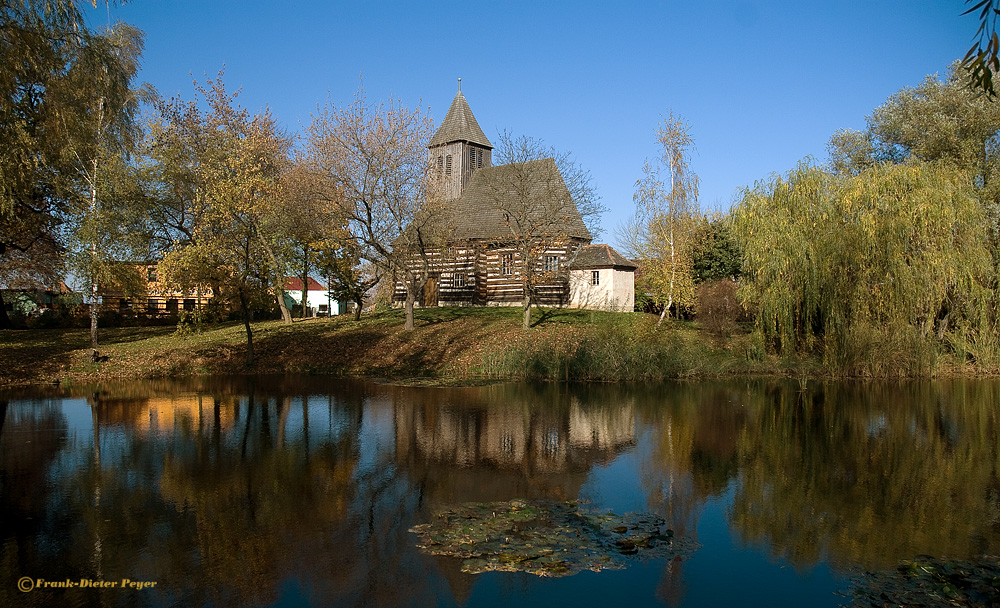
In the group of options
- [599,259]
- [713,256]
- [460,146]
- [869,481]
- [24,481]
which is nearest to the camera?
[24,481]

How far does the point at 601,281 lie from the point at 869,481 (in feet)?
86.0

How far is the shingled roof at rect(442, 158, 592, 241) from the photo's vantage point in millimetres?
28469

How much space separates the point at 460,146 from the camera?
4634 centimetres

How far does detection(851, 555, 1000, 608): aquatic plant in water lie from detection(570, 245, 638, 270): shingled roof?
1129 inches

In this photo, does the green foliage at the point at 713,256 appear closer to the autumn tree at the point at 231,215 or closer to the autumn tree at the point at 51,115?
the autumn tree at the point at 231,215

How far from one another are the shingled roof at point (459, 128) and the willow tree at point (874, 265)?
92.5ft

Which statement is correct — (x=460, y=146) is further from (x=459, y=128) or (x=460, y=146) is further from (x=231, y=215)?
(x=231, y=215)

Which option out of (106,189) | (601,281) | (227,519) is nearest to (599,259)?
(601,281)

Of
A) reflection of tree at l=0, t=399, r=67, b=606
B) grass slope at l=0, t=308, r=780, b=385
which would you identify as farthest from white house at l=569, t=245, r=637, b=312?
reflection of tree at l=0, t=399, r=67, b=606

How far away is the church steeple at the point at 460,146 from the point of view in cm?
4634

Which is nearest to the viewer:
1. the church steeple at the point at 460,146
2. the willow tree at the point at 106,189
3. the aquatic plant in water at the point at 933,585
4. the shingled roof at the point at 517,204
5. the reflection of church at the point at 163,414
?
the aquatic plant in water at the point at 933,585

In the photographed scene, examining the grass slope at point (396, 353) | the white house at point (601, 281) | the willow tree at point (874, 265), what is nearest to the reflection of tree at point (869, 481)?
the willow tree at point (874, 265)

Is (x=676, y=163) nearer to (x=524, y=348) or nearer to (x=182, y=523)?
(x=524, y=348)

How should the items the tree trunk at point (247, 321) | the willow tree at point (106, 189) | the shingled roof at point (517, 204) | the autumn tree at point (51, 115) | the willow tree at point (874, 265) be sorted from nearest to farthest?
1. the autumn tree at point (51, 115)
2. the willow tree at point (106, 189)
3. the willow tree at point (874, 265)
4. the tree trunk at point (247, 321)
5. the shingled roof at point (517, 204)
